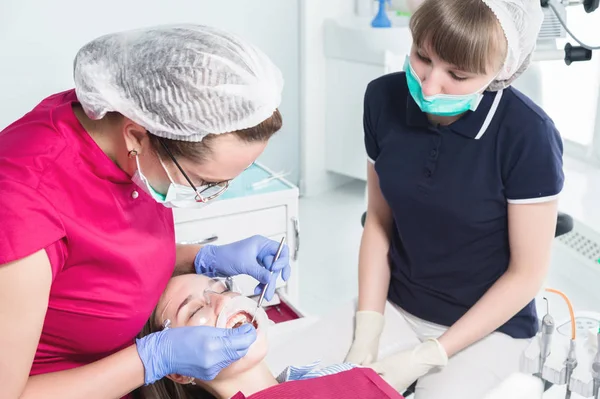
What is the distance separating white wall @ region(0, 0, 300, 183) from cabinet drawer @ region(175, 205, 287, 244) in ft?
3.22

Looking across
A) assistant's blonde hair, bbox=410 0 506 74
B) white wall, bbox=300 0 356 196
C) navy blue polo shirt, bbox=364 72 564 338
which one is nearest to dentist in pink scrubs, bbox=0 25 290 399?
assistant's blonde hair, bbox=410 0 506 74

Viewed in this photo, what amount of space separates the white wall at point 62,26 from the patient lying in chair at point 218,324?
1.57m

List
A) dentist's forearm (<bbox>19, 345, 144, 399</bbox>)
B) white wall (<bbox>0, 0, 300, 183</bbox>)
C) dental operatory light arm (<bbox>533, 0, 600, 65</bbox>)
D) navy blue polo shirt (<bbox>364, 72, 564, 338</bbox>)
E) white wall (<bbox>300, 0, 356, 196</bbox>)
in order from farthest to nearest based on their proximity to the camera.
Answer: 1. white wall (<bbox>300, 0, 356, 196</bbox>)
2. white wall (<bbox>0, 0, 300, 183</bbox>)
3. dental operatory light arm (<bbox>533, 0, 600, 65</bbox>)
4. navy blue polo shirt (<bbox>364, 72, 564, 338</bbox>)
5. dentist's forearm (<bbox>19, 345, 144, 399</bbox>)

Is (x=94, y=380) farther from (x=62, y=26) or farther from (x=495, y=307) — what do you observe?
(x=62, y=26)

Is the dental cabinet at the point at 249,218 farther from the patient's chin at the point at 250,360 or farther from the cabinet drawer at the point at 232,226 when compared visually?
the patient's chin at the point at 250,360

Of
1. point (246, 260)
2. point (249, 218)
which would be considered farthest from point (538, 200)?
point (249, 218)

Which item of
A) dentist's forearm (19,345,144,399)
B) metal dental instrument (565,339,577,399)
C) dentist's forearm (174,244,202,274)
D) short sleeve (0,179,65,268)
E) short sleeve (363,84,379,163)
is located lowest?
metal dental instrument (565,339,577,399)

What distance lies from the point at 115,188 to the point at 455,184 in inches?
28.9

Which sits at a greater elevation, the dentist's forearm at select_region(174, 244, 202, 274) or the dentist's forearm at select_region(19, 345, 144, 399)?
the dentist's forearm at select_region(19, 345, 144, 399)

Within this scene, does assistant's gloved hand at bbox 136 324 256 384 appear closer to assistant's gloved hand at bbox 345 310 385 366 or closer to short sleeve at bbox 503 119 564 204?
assistant's gloved hand at bbox 345 310 385 366

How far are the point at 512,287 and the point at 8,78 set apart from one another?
204cm

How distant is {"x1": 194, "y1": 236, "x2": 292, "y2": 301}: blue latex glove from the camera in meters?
1.42

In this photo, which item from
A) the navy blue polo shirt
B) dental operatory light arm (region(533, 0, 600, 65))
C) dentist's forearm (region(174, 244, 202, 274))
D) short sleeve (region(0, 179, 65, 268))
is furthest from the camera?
dental operatory light arm (region(533, 0, 600, 65))

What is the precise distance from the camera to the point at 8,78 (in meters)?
2.50
